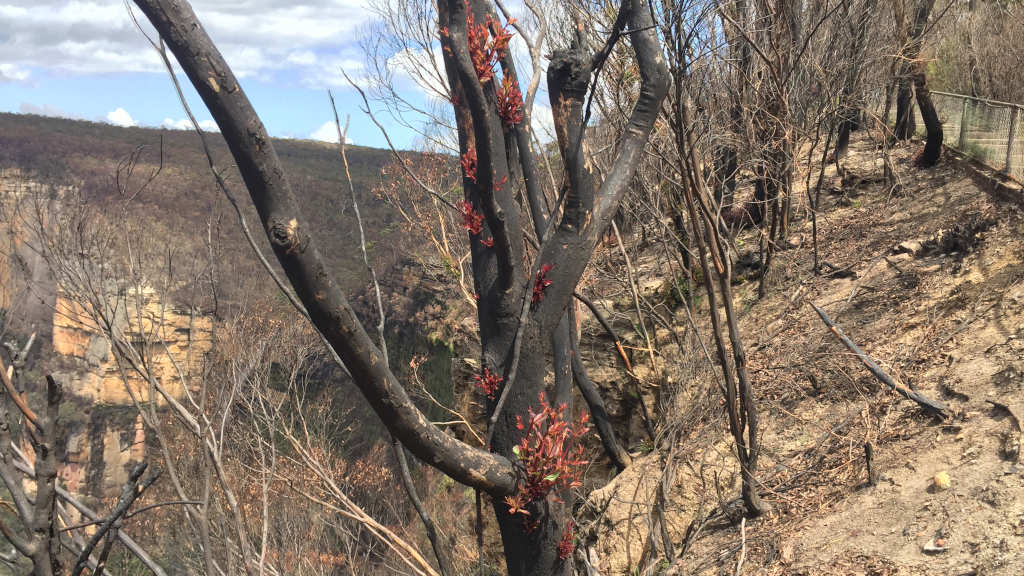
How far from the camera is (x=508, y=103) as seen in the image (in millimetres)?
2627

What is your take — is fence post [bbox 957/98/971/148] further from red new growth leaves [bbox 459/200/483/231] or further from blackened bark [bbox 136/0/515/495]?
blackened bark [bbox 136/0/515/495]

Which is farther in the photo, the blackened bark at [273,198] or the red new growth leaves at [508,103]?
the red new growth leaves at [508,103]

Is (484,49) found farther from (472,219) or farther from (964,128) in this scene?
(964,128)

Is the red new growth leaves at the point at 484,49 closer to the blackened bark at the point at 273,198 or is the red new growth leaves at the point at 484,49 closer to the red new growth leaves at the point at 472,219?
the red new growth leaves at the point at 472,219

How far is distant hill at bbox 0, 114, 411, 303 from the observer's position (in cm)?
3064

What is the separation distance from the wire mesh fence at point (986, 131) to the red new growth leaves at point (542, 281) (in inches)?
327

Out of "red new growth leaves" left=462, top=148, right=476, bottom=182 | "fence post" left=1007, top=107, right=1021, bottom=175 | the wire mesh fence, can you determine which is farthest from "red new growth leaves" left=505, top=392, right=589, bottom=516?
"fence post" left=1007, top=107, right=1021, bottom=175

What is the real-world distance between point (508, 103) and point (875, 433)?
13.4ft

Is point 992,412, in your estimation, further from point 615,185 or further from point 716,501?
point 615,185

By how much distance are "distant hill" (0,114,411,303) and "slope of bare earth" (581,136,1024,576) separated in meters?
20.6

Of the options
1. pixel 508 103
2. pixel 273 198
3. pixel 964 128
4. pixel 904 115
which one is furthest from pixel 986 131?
pixel 273 198

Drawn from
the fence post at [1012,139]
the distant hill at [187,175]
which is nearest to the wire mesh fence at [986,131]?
the fence post at [1012,139]

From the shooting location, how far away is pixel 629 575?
6.48 meters

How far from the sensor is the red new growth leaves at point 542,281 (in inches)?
103
